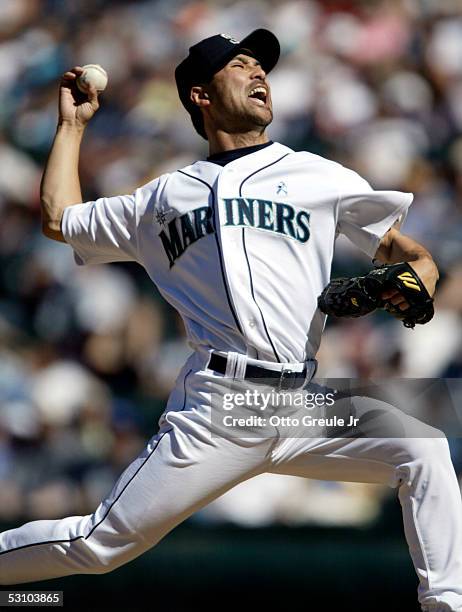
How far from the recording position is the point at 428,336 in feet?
12.2

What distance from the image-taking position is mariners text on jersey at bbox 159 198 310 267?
7.55ft

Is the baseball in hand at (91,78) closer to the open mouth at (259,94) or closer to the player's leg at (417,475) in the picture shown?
the open mouth at (259,94)

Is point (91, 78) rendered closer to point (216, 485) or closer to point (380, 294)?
point (380, 294)

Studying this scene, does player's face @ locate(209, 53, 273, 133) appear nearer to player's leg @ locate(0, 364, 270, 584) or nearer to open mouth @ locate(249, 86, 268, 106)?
open mouth @ locate(249, 86, 268, 106)

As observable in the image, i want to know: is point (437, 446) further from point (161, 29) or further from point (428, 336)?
point (161, 29)

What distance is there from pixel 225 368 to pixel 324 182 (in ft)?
1.60

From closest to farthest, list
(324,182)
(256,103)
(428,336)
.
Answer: (324,182) → (256,103) → (428,336)

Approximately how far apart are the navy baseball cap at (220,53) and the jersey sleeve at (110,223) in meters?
0.32

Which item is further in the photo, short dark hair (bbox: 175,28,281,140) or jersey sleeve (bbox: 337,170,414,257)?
short dark hair (bbox: 175,28,281,140)

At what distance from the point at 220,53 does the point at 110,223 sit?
0.52 metres

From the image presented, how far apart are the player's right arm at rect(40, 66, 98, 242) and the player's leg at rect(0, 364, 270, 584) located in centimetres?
61

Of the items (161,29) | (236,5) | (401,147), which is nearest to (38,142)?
(161,29)

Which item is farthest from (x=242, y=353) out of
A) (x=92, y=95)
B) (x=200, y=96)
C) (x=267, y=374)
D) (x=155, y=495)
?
(x=92, y=95)

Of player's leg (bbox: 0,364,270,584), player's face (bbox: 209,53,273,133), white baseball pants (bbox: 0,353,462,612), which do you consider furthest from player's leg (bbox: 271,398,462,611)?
player's face (bbox: 209,53,273,133)
